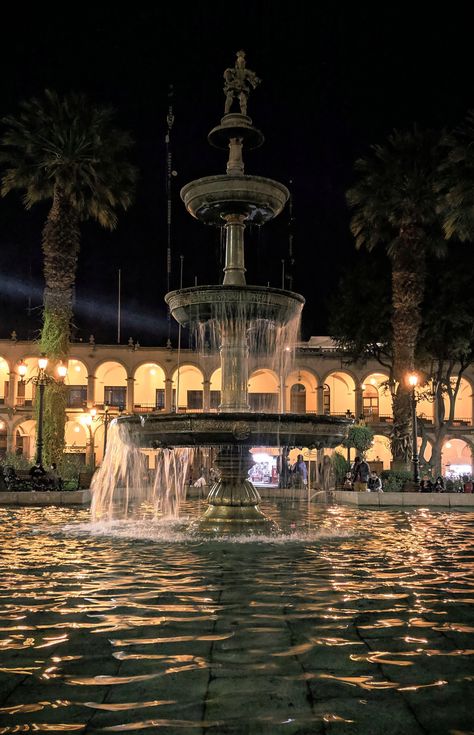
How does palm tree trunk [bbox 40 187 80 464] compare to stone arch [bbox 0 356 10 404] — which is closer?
palm tree trunk [bbox 40 187 80 464]

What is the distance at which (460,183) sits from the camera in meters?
22.4

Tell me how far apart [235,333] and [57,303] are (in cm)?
1485

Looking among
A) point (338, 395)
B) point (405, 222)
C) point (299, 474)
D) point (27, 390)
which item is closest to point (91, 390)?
point (27, 390)

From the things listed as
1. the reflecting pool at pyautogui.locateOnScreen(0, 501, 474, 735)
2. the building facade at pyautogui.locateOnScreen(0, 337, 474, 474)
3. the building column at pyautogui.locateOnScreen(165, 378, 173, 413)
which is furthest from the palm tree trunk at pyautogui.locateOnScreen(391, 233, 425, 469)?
the building column at pyautogui.locateOnScreen(165, 378, 173, 413)

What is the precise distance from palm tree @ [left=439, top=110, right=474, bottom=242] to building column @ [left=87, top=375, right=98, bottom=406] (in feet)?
89.4

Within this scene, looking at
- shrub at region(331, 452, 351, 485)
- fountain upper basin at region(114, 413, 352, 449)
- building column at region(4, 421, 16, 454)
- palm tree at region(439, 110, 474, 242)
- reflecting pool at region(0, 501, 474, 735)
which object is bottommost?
reflecting pool at region(0, 501, 474, 735)

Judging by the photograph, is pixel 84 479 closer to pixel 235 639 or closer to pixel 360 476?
pixel 360 476

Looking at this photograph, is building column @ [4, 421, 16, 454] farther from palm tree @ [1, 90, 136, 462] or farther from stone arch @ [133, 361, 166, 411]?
palm tree @ [1, 90, 136, 462]

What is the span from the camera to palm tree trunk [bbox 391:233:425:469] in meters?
26.4

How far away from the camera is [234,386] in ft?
37.5

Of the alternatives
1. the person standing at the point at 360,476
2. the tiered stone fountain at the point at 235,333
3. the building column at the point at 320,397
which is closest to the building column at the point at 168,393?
the building column at the point at 320,397

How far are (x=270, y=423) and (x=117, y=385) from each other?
38.6m

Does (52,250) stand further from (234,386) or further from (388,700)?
(388,700)

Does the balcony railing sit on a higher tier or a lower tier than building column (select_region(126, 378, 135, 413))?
lower
